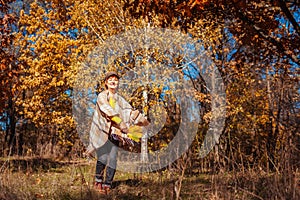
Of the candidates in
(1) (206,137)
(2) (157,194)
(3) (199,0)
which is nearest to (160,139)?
(1) (206,137)

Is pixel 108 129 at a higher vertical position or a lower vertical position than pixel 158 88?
lower

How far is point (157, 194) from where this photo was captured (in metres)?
3.72

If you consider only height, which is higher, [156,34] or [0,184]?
[156,34]

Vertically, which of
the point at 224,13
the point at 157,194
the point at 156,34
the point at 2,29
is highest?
the point at 156,34

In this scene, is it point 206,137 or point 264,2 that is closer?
point 264,2

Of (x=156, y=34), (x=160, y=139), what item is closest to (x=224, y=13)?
(x=156, y=34)

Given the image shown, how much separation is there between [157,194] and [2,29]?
4.95 metres

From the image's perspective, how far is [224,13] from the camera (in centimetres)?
404

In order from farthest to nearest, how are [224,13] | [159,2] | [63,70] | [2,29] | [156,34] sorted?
[63,70] < [156,34] < [2,29] < [224,13] < [159,2]

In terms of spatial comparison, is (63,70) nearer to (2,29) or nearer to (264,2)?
(2,29)

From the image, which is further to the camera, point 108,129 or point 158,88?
point 158,88

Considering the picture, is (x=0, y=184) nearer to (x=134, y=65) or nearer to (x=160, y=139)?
(x=134, y=65)

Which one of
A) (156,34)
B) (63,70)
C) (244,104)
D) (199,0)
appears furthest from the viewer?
(63,70)

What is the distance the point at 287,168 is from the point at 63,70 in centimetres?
887
